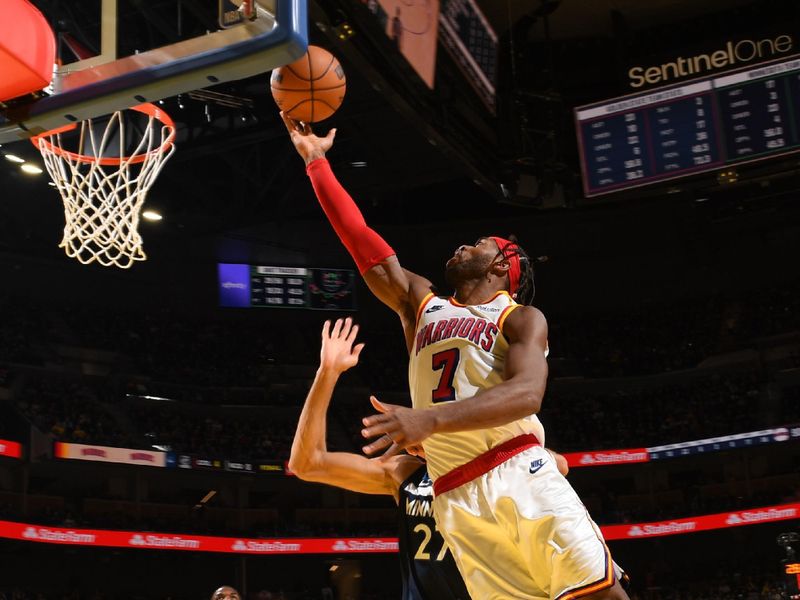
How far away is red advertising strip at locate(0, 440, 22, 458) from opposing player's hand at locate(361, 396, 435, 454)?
1516cm

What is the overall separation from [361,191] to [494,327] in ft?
42.4

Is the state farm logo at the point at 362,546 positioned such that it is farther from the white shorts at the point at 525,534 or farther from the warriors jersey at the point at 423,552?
the white shorts at the point at 525,534

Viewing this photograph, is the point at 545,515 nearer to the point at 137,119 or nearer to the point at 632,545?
the point at 137,119

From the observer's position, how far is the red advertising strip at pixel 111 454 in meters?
17.1

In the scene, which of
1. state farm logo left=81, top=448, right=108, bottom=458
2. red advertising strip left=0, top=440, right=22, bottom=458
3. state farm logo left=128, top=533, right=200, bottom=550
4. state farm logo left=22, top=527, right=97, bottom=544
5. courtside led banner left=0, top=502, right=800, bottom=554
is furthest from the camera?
state farm logo left=128, top=533, right=200, bottom=550

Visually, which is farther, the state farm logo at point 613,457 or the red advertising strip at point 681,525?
the state farm logo at point 613,457

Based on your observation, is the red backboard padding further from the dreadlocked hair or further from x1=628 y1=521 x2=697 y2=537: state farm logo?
x1=628 y1=521 x2=697 y2=537: state farm logo

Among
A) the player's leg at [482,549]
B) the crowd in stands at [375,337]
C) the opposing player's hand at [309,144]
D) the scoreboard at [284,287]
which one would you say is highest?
the scoreboard at [284,287]

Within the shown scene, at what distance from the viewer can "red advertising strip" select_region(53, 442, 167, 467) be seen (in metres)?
17.1

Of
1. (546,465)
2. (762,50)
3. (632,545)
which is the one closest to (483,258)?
(546,465)

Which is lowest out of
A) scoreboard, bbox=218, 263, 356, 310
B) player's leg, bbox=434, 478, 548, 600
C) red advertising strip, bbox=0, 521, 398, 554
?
red advertising strip, bbox=0, 521, 398, 554

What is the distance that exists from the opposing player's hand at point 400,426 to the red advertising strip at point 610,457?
1819 cm

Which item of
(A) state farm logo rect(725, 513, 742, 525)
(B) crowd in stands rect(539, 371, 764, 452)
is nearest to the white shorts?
(A) state farm logo rect(725, 513, 742, 525)

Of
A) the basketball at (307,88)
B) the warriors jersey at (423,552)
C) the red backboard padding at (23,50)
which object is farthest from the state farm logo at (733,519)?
the red backboard padding at (23,50)
